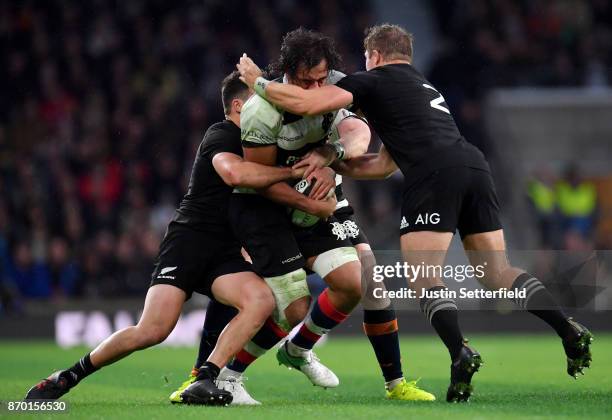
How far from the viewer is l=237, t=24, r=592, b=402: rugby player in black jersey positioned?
6391 millimetres

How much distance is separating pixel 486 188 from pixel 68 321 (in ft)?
28.8

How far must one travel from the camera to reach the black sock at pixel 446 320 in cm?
629

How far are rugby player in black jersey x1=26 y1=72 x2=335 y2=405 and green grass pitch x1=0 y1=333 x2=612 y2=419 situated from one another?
259mm

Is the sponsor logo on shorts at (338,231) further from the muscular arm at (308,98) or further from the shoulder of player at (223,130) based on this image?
the muscular arm at (308,98)

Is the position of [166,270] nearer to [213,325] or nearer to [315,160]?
[213,325]

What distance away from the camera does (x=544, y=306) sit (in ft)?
21.3

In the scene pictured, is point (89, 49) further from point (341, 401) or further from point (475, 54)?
point (341, 401)

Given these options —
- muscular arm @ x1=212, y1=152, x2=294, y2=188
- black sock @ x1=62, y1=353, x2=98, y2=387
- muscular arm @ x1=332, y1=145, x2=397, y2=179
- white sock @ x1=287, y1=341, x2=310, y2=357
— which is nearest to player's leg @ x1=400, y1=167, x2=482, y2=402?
muscular arm @ x1=332, y1=145, x2=397, y2=179

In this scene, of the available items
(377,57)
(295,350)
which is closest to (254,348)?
(295,350)

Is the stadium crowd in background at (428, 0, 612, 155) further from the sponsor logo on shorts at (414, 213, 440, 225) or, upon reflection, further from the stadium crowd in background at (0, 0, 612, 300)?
the sponsor logo on shorts at (414, 213, 440, 225)

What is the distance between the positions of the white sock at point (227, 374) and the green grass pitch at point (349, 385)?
0.85ft

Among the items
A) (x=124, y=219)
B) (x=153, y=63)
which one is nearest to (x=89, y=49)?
(x=153, y=63)

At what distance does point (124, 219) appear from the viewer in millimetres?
15500

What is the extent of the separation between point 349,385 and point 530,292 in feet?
6.76
